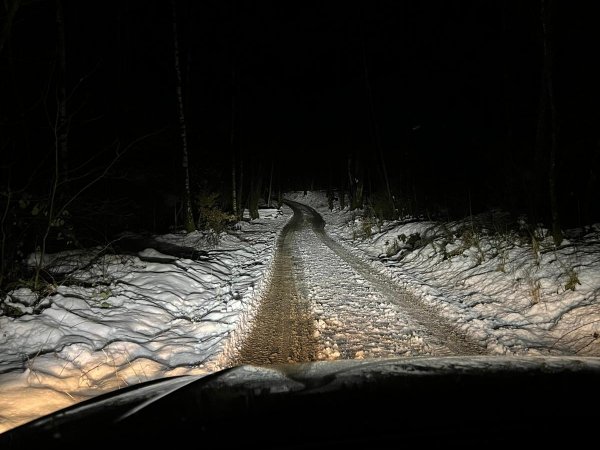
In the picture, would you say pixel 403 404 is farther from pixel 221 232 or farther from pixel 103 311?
pixel 221 232

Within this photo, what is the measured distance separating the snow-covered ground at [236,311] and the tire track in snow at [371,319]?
4 centimetres

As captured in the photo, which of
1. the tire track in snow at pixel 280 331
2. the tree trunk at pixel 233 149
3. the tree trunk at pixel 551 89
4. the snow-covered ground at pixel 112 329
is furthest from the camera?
the tree trunk at pixel 233 149

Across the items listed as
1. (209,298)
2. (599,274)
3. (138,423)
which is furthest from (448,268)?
(138,423)

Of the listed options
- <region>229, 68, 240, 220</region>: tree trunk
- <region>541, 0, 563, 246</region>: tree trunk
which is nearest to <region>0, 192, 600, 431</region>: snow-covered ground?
<region>541, 0, 563, 246</region>: tree trunk

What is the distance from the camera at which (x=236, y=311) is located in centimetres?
705

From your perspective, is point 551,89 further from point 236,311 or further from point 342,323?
point 236,311

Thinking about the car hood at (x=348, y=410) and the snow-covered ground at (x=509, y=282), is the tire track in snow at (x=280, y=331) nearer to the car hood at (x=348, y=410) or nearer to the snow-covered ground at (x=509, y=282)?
the car hood at (x=348, y=410)

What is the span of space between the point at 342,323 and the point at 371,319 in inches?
22.1

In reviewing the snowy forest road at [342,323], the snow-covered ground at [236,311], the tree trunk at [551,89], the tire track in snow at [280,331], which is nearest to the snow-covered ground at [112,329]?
the snow-covered ground at [236,311]

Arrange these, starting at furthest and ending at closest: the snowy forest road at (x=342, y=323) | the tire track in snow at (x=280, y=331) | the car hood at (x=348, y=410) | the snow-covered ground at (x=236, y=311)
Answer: the snowy forest road at (x=342, y=323), the tire track in snow at (x=280, y=331), the snow-covered ground at (x=236, y=311), the car hood at (x=348, y=410)

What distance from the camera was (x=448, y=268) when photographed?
9984 millimetres

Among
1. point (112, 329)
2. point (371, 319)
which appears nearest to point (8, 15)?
point (112, 329)

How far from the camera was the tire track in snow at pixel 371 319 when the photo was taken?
5227 millimetres

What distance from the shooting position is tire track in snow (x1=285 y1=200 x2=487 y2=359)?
5227 millimetres
